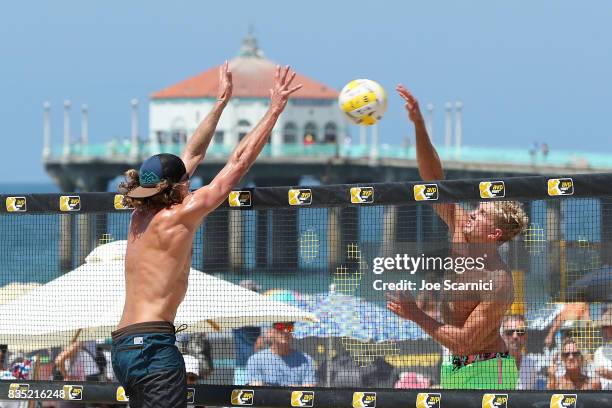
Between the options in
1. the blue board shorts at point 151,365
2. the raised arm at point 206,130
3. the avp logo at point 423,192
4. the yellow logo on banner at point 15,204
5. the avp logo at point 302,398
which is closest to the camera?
the blue board shorts at point 151,365

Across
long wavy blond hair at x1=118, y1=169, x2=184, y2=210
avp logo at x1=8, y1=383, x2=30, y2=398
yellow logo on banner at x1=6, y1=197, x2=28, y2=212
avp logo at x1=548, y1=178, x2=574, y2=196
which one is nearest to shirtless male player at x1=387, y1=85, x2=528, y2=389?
avp logo at x1=548, y1=178, x2=574, y2=196

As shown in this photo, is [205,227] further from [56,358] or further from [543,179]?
[543,179]

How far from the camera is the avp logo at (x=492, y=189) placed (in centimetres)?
800

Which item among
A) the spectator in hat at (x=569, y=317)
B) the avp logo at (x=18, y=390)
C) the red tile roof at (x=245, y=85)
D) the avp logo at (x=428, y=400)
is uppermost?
the red tile roof at (x=245, y=85)

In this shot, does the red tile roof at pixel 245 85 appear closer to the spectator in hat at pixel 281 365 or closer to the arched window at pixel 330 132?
the arched window at pixel 330 132

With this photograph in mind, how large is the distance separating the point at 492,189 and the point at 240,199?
62.2 inches

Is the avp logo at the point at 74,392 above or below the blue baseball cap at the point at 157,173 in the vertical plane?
below

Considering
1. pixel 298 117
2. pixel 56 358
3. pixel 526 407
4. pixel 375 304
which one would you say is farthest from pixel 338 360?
pixel 298 117

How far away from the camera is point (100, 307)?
9.12 metres

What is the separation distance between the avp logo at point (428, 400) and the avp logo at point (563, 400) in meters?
0.65

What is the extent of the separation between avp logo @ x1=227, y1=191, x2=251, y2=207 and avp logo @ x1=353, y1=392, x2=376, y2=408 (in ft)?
4.39

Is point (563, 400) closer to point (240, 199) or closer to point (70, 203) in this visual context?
point (240, 199)

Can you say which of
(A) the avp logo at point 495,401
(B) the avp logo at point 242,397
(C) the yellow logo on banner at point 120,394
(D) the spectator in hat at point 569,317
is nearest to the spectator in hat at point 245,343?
(B) the avp logo at point 242,397

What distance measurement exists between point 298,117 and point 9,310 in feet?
364
